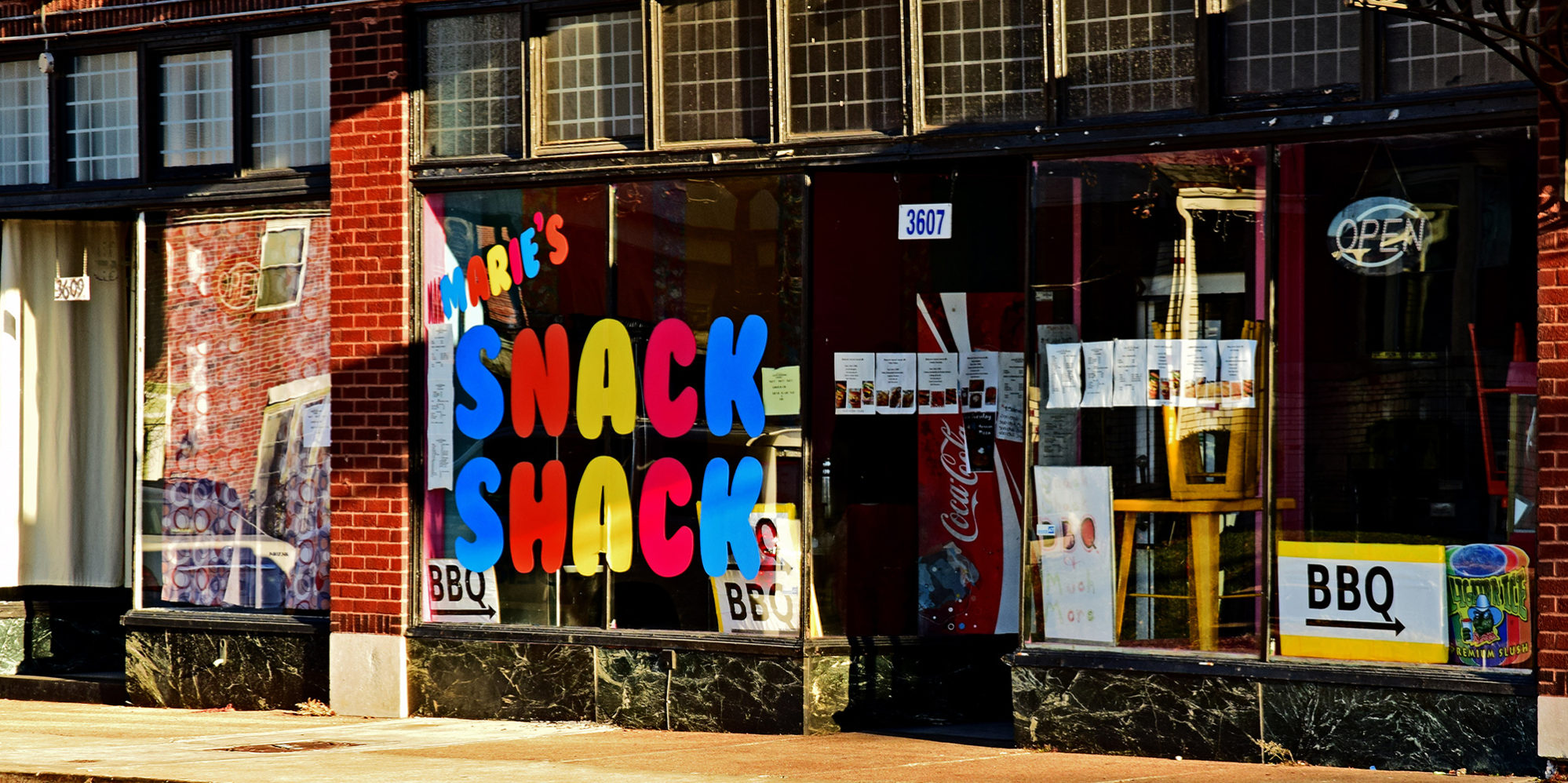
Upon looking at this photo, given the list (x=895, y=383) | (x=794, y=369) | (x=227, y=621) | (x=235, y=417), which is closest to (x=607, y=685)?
(x=794, y=369)

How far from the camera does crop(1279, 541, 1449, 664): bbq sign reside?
8.09 m

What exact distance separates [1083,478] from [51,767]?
577 cm

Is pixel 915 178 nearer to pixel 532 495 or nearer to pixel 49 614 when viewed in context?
pixel 532 495

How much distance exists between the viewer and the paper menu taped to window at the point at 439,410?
35.5 ft

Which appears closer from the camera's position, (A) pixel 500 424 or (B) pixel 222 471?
(A) pixel 500 424

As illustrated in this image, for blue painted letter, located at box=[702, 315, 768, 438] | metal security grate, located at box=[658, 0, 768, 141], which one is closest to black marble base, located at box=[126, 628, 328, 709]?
blue painted letter, located at box=[702, 315, 768, 438]

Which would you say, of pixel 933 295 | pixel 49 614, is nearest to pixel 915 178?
pixel 933 295

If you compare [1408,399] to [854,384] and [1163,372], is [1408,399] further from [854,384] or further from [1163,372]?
[854,384]

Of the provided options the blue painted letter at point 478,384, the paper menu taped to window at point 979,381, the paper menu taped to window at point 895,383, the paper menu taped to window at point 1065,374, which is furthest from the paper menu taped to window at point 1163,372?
the blue painted letter at point 478,384

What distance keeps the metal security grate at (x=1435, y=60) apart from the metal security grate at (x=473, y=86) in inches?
212

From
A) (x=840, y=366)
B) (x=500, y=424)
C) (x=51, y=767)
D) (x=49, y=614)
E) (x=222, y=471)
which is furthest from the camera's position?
(x=49, y=614)

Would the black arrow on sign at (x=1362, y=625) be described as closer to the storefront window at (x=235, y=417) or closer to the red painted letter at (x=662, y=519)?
the red painted letter at (x=662, y=519)

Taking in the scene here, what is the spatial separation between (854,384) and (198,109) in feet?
17.3

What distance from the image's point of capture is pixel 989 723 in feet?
33.3
